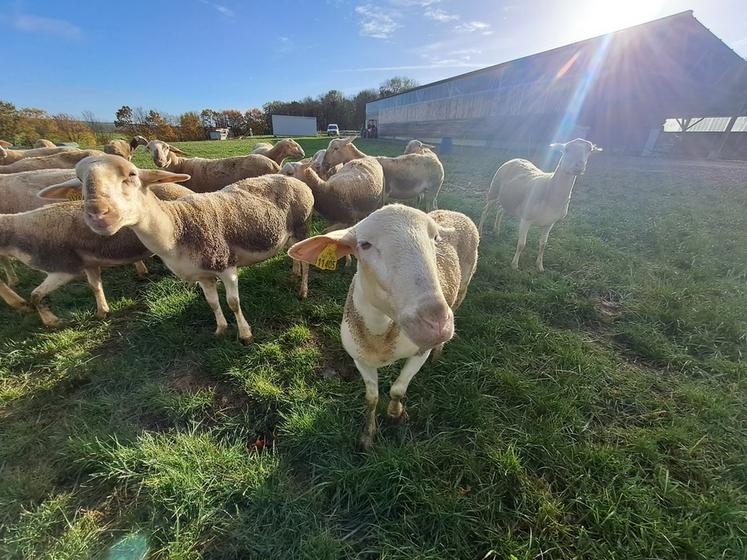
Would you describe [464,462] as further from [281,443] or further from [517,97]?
[517,97]

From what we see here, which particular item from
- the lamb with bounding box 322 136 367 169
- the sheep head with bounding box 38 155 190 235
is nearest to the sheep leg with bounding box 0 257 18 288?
the sheep head with bounding box 38 155 190 235

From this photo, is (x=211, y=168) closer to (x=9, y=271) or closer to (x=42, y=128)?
(x=9, y=271)

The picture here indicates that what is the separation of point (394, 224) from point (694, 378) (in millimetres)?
3966

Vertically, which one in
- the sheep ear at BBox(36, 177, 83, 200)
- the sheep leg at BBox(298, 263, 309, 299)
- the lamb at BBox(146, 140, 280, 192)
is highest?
the sheep ear at BBox(36, 177, 83, 200)

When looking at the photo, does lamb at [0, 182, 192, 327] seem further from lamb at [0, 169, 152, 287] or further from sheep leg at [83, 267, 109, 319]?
lamb at [0, 169, 152, 287]

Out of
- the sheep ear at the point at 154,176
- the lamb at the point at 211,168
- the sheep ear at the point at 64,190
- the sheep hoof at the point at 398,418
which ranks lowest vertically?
the sheep hoof at the point at 398,418

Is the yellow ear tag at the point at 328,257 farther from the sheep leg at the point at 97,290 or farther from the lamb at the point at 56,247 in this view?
Answer: the sheep leg at the point at 97,290

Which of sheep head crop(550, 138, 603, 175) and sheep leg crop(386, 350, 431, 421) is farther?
sheep head crop(550, 138, 603, 175)

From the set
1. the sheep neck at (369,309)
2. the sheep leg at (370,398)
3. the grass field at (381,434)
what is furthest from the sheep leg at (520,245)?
the sheep neck at (369,309)

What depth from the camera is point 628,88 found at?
19688mm

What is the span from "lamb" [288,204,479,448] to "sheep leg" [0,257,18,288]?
5.52 metres

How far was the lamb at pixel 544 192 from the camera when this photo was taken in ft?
17.6

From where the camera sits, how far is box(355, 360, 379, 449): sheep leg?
2.66m

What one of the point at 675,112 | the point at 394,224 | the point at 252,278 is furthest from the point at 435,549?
the point at 675,112
